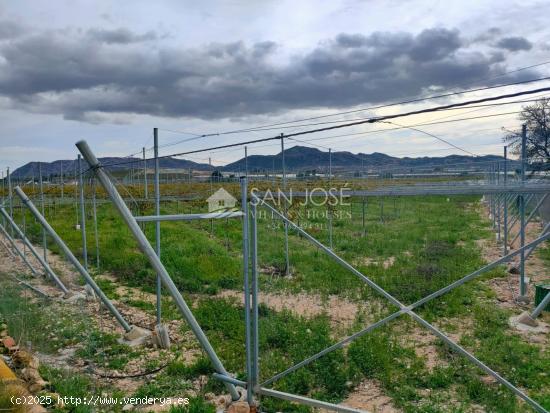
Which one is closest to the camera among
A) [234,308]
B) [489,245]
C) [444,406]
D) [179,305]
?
[179,305]

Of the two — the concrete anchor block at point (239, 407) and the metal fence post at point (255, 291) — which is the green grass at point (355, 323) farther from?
the metal fence post at point (255, 291)

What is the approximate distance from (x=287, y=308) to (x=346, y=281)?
1.61m

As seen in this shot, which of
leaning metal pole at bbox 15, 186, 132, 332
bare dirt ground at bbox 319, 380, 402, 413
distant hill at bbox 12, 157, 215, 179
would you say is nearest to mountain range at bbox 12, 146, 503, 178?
distant hill at bbox 12, 157, 215, 179

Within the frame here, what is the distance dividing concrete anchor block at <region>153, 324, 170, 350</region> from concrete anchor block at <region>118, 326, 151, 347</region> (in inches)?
7.3

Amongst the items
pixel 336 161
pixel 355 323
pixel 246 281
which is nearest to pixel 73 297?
pixel 355 323

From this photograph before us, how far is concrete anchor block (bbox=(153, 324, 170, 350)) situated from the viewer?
5770mm

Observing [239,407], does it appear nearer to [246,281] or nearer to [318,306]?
[246,281]

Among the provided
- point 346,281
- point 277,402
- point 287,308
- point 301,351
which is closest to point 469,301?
point 346,281

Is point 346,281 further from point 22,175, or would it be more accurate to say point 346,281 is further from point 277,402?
point 22,175

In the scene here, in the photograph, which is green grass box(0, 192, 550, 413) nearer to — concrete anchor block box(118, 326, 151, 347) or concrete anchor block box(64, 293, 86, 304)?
concrete anchor block box(118, 326, 151, 347)

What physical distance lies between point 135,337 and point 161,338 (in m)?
0.49

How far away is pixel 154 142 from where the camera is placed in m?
6.04

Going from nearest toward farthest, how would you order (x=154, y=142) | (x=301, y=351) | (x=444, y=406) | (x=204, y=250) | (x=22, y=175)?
(x=444, y=406) → (x=301, y=351) → (x=154, y=142) → (x=204, y=250) → (x=22, y=175)

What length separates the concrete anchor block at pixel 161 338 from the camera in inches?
227
